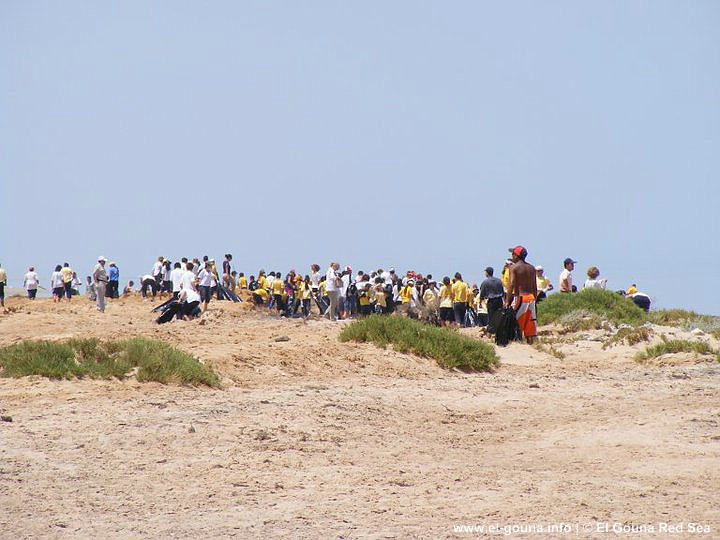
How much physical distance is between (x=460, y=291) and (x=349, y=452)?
16.7m

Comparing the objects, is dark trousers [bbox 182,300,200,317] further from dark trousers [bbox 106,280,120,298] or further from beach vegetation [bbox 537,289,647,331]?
dark trousers [bbox 106,280,120,298]

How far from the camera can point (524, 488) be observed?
26.4 feet

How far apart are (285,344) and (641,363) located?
224 inches

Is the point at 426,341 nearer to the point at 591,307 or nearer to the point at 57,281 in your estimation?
the point at 591,307

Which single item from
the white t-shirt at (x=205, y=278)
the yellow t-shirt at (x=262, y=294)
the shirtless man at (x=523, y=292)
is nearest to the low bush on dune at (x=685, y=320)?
the shirtless man at (x=523, y=292)

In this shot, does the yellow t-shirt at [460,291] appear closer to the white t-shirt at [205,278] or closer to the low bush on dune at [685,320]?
the low bush on dune at [685,320]

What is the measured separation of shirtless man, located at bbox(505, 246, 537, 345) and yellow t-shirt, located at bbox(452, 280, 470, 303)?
7816mm

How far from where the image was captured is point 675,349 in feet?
55.0

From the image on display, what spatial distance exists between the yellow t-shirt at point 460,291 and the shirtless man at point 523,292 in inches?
308

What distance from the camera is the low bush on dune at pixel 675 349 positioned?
54.2 ft

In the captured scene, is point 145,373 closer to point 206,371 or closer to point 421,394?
point 206,371

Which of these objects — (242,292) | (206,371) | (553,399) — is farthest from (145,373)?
(242,292)

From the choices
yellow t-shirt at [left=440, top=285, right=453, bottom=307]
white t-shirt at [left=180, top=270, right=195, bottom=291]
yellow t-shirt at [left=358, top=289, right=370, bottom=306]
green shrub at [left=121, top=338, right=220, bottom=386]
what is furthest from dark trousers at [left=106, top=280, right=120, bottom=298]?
green shrub at [left=121, top=338, right=220, bottom=386]

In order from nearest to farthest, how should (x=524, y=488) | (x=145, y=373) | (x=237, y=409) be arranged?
(x=524, y=488) < (x=237, y=409) < (x=145, y=373)
